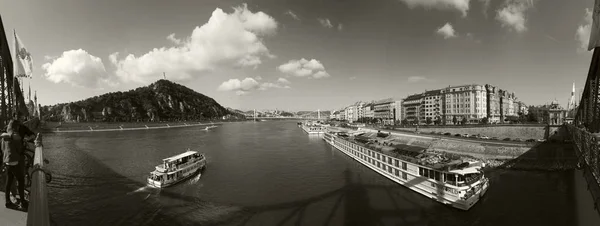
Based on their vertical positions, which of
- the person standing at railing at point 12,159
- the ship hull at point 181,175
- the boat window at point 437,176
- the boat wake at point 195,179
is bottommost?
the boat wake at point 195,179

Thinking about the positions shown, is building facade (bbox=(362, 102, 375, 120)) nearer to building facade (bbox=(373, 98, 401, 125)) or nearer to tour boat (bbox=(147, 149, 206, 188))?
building facade (bbox=(373, 98, 401, 125))

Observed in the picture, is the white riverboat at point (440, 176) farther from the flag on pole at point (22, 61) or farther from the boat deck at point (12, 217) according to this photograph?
the flag on pole at point (22, 61)

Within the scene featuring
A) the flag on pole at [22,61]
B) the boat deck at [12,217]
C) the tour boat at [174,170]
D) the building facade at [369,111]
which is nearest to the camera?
the boat deck at [12,217]

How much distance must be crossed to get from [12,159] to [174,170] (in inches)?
1191

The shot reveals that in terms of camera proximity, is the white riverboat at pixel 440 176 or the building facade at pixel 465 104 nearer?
the white riverboat at pixel 440 176

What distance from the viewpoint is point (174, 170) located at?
113 ft

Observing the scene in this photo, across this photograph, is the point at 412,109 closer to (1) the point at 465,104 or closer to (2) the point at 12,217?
(1) the point at 465,104

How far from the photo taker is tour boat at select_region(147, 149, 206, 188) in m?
32.9

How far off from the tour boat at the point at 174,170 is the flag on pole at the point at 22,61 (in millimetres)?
19730

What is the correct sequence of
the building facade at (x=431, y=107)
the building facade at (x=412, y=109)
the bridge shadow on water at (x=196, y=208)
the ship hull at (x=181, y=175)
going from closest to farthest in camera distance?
1. the bridge shadow on water at (x=196, y=208)
2. the ship hull at (x=181, y=175)
3. the building facade at (x=431, y=107)
4. the building facade at (x=412, y=109)

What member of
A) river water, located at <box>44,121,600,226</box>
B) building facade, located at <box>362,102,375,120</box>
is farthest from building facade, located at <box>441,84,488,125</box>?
building facade, located at <box>362,102,375,120</box>

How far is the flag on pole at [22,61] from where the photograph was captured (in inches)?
591

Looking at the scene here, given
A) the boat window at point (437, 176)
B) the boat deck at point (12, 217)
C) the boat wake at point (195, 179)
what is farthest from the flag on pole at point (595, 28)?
the boat wake at point (195, 179)

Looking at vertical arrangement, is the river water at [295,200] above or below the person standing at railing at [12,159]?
below
